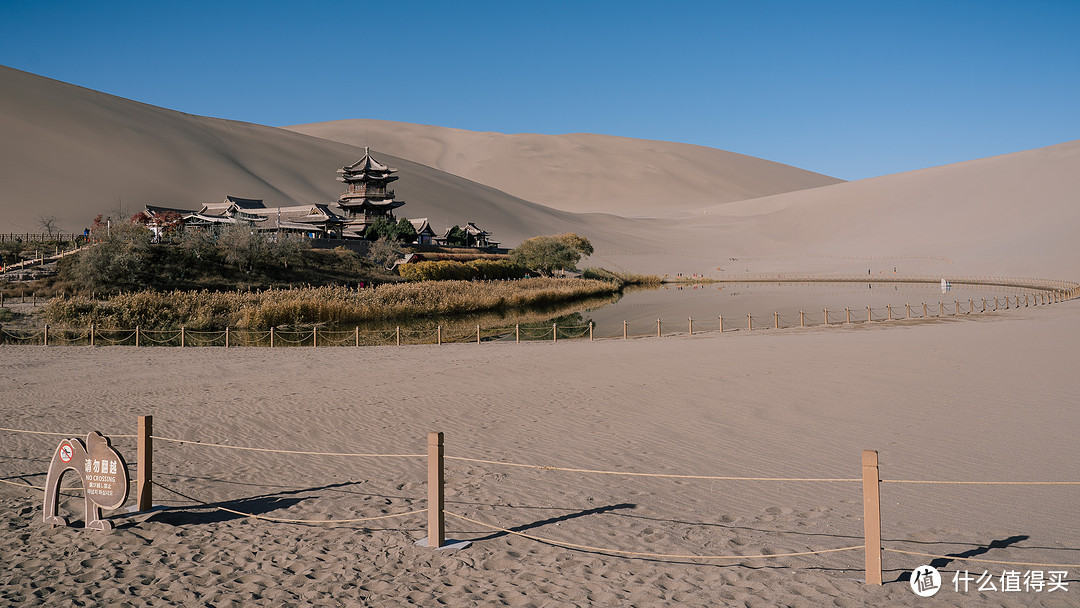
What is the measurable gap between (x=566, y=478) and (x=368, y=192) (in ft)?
220

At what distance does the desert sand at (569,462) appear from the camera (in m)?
5.34

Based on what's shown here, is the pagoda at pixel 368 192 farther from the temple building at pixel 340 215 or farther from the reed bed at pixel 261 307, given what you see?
the reed bed at pixel 261 307

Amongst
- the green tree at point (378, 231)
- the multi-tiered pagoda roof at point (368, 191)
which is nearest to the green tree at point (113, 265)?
the green tree at point (378, 231)

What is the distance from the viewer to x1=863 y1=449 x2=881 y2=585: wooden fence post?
15.8ft

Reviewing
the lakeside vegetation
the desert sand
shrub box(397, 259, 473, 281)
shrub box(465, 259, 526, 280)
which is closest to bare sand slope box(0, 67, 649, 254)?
the lakeside vegetation

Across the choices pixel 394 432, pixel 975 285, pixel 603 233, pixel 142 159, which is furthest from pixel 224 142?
pixel 394 432

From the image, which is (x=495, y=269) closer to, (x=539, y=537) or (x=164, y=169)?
(x=539, y=537)

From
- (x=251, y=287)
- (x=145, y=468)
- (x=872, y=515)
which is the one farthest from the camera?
(x=251, y=287)

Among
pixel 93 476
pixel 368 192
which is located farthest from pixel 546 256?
pixel 93 476

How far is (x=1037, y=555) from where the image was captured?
5488mm

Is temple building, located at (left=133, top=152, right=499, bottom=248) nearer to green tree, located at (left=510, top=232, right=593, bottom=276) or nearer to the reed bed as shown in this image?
green tree, located at (left=510, top=232, right=593, bottom=276)

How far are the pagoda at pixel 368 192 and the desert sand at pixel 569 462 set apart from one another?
52.1 meters

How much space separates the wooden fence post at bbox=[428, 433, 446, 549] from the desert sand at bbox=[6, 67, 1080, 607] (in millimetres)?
142

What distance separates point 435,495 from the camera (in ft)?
19.3
